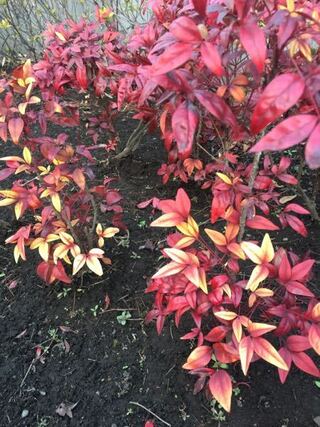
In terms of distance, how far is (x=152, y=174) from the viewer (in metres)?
2.62

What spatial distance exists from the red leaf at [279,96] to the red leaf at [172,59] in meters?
0.19

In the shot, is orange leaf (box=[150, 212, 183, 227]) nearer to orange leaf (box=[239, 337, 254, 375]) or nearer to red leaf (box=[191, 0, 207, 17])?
orange leaf (box=[239, 337, 254, 375])

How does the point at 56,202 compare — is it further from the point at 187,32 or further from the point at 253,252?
the point at 187,32

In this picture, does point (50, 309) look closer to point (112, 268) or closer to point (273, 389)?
point (112, 268)

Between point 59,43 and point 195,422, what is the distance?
74.2 inches

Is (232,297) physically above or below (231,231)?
below

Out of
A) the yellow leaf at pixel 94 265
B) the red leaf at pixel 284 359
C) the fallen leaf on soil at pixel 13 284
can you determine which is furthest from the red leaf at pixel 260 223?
the fallen leaf on soil at pixel 13 284

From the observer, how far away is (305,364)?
1229 millimetres

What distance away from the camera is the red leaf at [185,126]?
2.87 feet

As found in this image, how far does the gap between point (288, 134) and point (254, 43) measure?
216mm

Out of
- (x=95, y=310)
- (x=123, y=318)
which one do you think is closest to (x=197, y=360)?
(x=123, y=318)

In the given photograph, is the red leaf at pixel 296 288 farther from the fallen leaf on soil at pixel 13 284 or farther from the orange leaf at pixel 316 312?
the fallen leaf on soil at pixel 13 284

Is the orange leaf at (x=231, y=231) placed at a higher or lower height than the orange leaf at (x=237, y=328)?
higher

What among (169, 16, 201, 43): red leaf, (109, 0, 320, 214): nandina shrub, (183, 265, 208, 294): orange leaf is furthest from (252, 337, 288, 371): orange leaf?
(169, 16, 201, 43): red leaf
